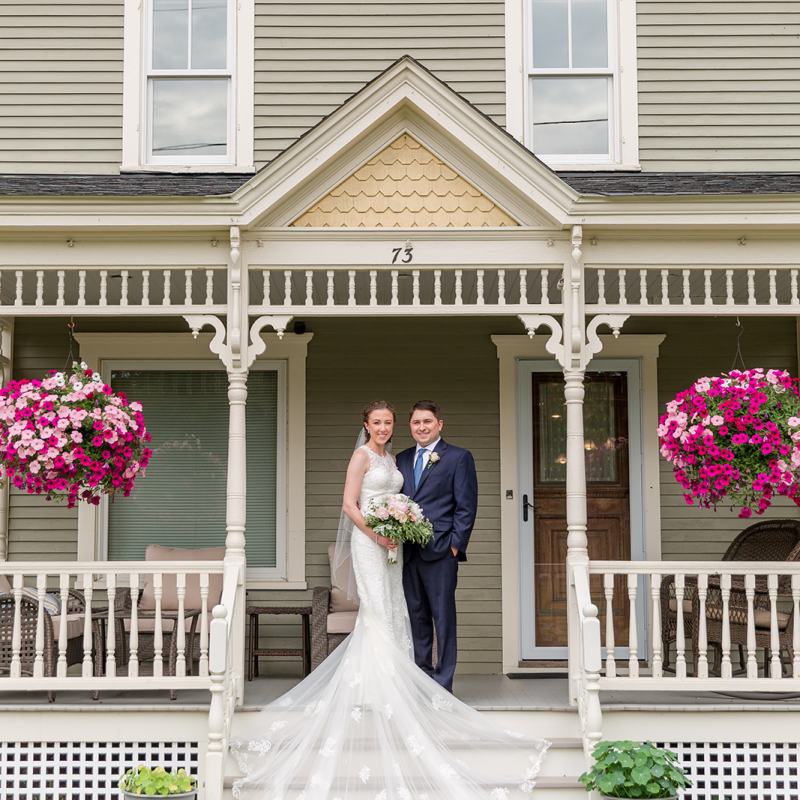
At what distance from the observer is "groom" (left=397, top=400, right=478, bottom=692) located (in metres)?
6.48

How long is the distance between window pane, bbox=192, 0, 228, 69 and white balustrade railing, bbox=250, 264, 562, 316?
2.40 metres

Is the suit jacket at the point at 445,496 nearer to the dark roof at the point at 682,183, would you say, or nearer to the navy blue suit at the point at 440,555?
the navy blue suit at the point at 440,555

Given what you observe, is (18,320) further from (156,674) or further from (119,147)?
(156,674)

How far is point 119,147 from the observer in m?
8.84

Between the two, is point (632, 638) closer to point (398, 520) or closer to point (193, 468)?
point (398, 520)

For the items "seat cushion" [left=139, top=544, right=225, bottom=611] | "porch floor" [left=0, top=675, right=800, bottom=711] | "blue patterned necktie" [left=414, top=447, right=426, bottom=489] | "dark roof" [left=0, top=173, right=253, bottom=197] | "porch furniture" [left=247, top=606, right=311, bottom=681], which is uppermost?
"dark roof" [left=0, top=173, right=253, bottom=197]

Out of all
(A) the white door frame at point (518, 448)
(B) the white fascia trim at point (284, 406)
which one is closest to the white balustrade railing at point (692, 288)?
(A) the white door frame at point (518, 448)

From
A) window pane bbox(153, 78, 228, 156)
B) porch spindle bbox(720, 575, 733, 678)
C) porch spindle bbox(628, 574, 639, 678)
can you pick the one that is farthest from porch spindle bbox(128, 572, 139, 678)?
window pane bbox(153, 78, 228, 156)

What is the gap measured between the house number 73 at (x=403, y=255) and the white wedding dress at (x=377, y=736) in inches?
71.5

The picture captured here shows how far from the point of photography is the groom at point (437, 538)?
21.3ft

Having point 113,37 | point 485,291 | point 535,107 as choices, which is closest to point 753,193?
point 485,291

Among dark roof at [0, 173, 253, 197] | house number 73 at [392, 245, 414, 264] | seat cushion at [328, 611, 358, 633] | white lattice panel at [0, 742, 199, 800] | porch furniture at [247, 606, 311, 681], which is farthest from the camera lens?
porch furniture at [247, 606, 311, 681]

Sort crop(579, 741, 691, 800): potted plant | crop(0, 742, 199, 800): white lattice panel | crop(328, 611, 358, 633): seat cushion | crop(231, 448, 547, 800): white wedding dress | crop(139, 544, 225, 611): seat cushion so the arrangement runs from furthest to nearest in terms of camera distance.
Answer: crop(139, 544, 225, 611): seat cushion < crop(328, 611, 358, 633): seat cushion < crop(0, 742, 199, 800): white lattice panel < crop(231, 448, 547, 800): white wedding dress < crop(579, 741, 691, 800): potted plant

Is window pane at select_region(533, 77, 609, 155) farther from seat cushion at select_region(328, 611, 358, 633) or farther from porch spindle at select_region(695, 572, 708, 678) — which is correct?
seat cushion at select_region(328, 611, 358, 633)
